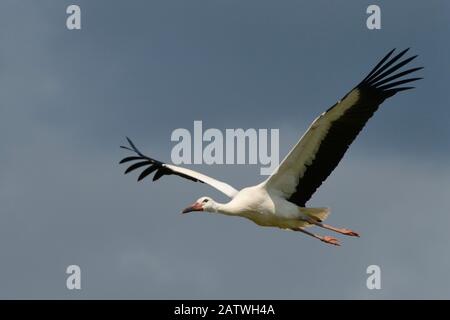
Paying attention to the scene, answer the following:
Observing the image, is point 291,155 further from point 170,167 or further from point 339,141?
point 170,167

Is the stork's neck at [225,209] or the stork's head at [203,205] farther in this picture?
the stork's head at [203,205]

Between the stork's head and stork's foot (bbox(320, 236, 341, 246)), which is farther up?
the stork's head

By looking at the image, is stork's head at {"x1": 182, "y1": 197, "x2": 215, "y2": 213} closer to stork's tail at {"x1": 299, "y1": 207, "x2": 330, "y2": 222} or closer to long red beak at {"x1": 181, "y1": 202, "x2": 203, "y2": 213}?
long red beak at {"x1": 181, "y1": 202, "x2": 203, "y2": 213}

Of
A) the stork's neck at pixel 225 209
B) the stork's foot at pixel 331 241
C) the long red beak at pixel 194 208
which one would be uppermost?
the long red beak at pixel 194 208

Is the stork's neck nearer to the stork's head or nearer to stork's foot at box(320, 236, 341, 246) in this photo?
the stork's head

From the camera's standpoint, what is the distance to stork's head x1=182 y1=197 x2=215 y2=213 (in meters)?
23.7

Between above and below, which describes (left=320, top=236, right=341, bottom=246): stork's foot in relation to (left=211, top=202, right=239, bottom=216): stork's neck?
below

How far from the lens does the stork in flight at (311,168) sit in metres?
22.5

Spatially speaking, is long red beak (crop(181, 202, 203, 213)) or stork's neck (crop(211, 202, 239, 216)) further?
long red beak (crop(181, 202, 203, 213))

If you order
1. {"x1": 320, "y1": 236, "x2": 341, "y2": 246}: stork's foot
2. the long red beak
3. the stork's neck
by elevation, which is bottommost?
{"x1": 320, "y1": 236, "x2": 341, "y2": 246}: stork's foot

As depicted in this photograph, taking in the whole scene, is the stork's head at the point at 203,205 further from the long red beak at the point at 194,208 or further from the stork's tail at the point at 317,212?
the stork's tail at the point at 317,212

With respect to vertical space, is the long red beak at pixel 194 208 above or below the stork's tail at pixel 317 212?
above

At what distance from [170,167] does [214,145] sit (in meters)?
1.25
